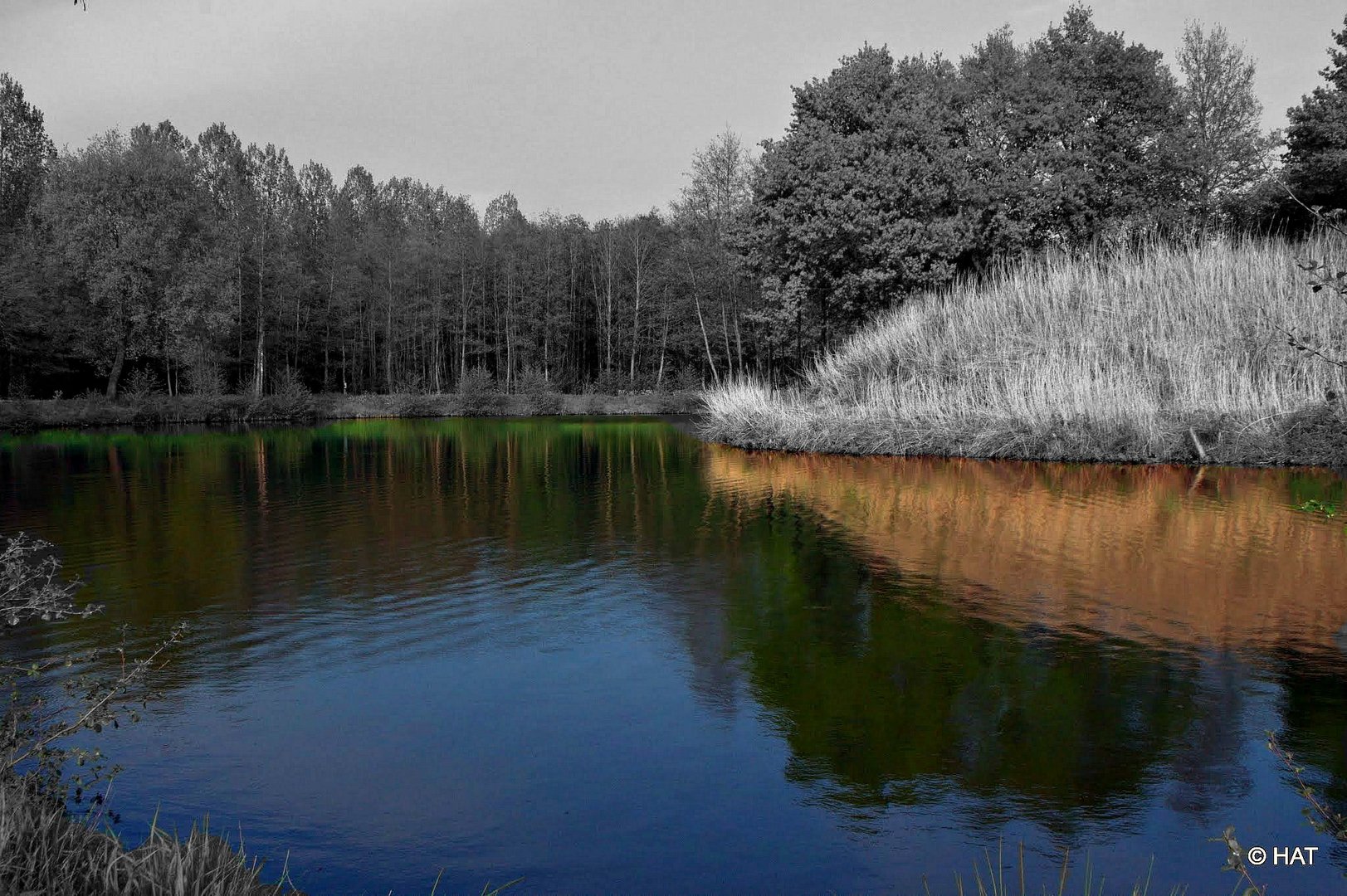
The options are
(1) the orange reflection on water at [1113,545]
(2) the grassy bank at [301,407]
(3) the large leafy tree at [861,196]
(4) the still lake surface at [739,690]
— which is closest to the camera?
(4) the still lake surface at [739,690]

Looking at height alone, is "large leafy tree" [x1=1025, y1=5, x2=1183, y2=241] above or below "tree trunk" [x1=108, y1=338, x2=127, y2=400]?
above

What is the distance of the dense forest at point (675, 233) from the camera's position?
30859 millimetres

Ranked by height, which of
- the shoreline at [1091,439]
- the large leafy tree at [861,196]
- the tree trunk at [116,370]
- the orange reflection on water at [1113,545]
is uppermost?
the large leafy tree at [861,196]

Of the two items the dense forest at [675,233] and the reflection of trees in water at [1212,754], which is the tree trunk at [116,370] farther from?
the reflection of trees in water at [1212,754]

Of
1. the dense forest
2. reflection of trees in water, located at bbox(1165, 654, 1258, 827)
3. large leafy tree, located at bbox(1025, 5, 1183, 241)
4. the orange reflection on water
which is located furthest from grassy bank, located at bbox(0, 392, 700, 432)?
reflection of trees in water, located at bbox(1165, 654, 1258, 827)

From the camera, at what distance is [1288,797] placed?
178 inches

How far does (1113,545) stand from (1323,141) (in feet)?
96.3

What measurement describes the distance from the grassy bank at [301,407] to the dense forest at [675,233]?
2143mm

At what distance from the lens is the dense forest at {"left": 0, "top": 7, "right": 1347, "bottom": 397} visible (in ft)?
101

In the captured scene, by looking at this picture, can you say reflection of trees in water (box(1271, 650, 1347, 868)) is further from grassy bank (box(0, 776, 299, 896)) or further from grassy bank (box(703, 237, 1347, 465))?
grassy bank (box(703, 237, 1347, 465))

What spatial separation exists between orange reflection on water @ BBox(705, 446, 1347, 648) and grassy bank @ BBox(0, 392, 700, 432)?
36.1 m

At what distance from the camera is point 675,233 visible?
58.9 metres

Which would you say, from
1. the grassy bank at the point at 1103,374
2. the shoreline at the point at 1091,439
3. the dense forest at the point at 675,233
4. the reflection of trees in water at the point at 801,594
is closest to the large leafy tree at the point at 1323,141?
the dense forest at the point at 675,233

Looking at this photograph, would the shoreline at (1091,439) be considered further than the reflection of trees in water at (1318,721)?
Yes
